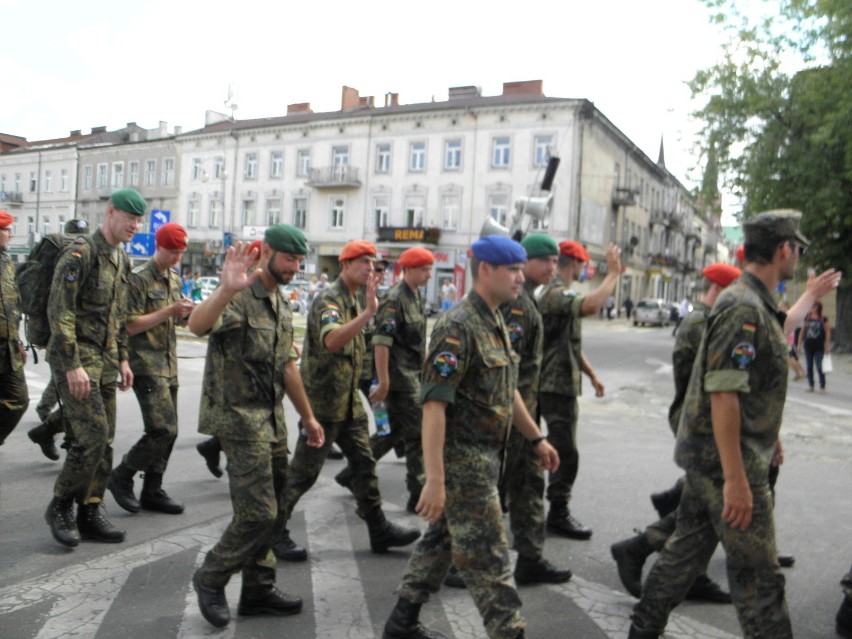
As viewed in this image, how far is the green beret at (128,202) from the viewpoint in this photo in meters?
4.66

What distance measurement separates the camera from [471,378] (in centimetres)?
313

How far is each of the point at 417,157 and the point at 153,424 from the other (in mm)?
38368

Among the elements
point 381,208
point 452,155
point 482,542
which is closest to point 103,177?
point 381,208

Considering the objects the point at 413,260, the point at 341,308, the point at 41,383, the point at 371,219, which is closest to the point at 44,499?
the point at 341,308

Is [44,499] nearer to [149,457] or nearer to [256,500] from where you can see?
[149,457]

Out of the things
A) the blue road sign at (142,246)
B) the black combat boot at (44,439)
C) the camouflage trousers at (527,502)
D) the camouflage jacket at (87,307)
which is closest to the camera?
the camouflage trousers at (527,502)

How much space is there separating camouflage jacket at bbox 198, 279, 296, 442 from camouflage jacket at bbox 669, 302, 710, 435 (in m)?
2.14

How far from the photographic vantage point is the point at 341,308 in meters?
4.62

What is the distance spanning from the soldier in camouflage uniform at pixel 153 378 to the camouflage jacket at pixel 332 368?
3.64 feet

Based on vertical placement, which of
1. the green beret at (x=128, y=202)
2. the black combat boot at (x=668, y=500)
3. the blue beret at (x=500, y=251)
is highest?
the green beret at (x=128, y=202)

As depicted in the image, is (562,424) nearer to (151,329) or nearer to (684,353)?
(684,353)

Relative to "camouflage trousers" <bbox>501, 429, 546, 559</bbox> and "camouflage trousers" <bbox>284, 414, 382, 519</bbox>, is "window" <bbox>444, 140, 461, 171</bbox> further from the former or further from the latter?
"camouflage trousers" <bbox>501, 429, 546, 559</bbox>

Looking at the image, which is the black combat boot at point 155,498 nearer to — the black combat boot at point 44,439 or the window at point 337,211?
the black combat boot at point 44,439

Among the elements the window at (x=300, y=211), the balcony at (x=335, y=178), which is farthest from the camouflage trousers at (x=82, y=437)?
the window at (x=300, y=211)
